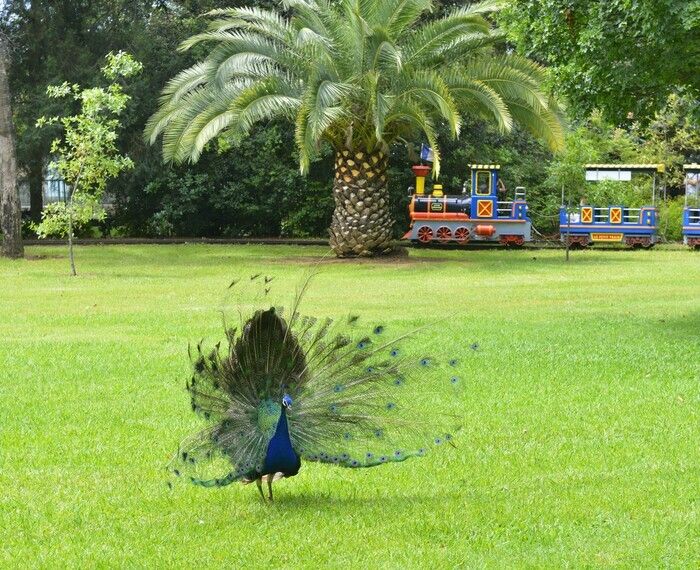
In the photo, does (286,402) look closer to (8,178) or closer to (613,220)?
(8,178)

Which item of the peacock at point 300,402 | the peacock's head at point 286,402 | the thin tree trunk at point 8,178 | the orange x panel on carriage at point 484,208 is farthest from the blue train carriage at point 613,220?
the peacock's head at point 286,402

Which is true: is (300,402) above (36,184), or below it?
below

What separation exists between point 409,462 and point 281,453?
180cm

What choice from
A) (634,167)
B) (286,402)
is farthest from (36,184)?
(286,402)

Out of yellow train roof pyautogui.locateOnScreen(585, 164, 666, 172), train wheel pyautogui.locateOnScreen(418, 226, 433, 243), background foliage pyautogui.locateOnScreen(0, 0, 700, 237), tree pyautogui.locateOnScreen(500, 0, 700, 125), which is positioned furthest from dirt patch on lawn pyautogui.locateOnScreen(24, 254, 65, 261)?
tree pyautogui.locateOnScreen(500, 0, 700, 125)

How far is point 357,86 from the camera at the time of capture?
25.5m

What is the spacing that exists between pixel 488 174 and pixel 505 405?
2233 cm

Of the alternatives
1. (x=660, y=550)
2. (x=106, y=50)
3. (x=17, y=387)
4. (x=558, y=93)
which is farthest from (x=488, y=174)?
(x=660, y=550)

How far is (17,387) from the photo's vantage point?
1034 centimetres

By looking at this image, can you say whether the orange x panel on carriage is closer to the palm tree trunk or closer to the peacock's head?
the palm tree trunk

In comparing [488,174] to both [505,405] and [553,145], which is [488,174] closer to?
[553,145]

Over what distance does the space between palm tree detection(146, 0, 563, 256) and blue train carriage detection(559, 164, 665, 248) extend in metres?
6.61

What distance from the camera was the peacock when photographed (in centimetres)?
611

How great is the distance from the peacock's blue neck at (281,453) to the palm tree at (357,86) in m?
17.8
